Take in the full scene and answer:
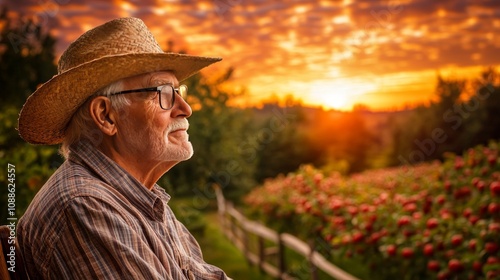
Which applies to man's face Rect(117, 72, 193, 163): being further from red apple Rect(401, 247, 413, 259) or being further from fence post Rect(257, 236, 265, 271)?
fence post Rect(257, 236, 265, 271)

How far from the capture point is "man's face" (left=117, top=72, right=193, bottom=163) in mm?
1789

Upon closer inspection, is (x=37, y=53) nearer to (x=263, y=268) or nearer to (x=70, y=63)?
(x=263, y=268)

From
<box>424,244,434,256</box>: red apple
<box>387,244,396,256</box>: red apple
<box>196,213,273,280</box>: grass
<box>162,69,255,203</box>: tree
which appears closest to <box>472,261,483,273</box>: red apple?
<box>424,244,434,256</box>: red apple

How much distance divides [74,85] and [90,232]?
608 mm

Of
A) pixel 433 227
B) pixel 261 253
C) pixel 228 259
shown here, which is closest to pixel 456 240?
pixel 433 227

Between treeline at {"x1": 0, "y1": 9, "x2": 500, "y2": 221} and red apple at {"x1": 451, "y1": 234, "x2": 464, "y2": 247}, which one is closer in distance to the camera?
red apple at {"x1": 451, "y1": 234, "x2": 464, "y2": 247}

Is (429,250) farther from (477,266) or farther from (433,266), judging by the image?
(477,266)

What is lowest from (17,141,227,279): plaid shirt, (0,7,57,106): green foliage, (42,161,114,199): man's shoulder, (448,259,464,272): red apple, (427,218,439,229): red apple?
(448,259,464,272): red apple

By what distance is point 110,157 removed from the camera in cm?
177

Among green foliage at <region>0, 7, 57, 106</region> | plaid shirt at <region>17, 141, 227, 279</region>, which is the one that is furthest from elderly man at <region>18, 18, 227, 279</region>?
green foliage at <region>0, 7, 57, 106</region>

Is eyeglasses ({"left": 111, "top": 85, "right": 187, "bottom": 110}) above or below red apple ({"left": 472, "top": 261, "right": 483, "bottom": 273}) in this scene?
above

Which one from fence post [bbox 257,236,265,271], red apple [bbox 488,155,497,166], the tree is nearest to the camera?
red apple [bbox 488,155,497,166]

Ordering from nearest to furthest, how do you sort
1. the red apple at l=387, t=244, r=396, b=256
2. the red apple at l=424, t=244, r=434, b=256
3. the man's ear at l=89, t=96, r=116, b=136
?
1. the man's ear at l=89, t=96, r=116, b=136
2. the red apple at l=424, t=244, r=434, b=256
3. the red apple at l=387, t=244, r=396, b=256

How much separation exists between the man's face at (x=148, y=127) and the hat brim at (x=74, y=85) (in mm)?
46
